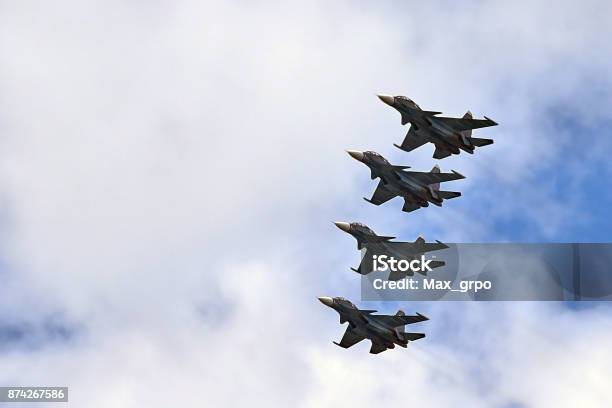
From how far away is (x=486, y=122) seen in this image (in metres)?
199

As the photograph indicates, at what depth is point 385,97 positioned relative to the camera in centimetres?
19925

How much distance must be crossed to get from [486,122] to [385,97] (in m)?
13.7
